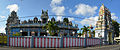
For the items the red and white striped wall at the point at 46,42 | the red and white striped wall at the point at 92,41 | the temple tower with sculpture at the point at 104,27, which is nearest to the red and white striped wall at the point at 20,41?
the red and white striped wall at the point at 46,42

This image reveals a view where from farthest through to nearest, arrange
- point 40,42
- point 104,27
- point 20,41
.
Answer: point 104,27 < point 20,41 < point 40,42

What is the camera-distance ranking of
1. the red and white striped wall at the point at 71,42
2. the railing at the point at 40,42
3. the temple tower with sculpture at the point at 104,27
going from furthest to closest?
the temple tower with sculpture at the point at 104,27
the red and white striped wall at the point at 71,42
the railing at the point at 40,42

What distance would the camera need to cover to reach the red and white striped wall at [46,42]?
1891 cm

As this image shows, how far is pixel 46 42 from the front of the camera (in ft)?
63.2

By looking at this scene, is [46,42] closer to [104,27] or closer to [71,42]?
[71,42]

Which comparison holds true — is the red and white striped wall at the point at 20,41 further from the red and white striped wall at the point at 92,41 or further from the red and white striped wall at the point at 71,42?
the red and white striped wall at the point at 92,41

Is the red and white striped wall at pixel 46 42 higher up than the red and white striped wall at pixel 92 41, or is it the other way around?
the red and white striped wall at pixel 46 42

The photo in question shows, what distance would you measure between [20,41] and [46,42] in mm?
5224

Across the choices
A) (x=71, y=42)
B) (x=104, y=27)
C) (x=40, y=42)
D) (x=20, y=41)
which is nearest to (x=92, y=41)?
(x=71, y=42)

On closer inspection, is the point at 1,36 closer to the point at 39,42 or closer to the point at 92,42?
the point at 39,42

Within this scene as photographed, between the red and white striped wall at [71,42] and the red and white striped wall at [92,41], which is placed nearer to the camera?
the red and white striped wall at [71,42]

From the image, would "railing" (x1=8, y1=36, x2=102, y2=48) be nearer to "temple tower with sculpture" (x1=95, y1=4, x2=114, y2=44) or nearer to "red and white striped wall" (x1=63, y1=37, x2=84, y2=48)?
"red and white striped wall" (x1=63, y1=37, x2=84, y2=48)

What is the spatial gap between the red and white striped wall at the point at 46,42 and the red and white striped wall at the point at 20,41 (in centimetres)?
139

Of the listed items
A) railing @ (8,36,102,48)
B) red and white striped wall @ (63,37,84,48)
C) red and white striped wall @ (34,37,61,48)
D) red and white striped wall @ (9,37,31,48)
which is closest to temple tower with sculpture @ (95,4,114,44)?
red and white striped wall @ (63,37,84,48)
